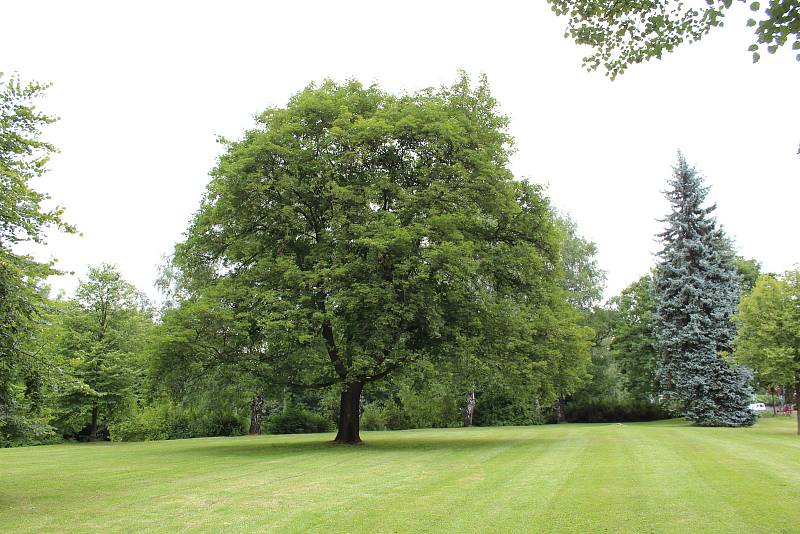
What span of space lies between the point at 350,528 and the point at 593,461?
9173 millimetres

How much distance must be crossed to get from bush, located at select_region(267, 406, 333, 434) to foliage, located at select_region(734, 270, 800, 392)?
81.7 feet

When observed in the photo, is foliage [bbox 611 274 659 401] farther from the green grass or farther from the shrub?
the green grass

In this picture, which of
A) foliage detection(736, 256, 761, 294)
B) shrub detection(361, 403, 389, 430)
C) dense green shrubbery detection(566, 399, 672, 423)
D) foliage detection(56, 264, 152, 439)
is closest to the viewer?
foliage detection(56, 264, 152, 439)

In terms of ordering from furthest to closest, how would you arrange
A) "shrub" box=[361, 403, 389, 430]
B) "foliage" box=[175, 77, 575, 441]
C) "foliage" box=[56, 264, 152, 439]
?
"shrub" box=[361, 403, 389, 430]
"foliage" box=[56, 264, 152, 439]
"foliage" box=[175, 77, 575, 441]

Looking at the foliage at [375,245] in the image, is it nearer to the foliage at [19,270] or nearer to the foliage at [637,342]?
the foliage at [19,270]

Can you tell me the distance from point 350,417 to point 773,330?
1899 centimetres

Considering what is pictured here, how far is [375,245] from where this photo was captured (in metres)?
18.9

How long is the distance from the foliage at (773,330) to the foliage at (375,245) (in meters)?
10.7

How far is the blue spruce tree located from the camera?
3456cm

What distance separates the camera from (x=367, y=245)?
19750 mm

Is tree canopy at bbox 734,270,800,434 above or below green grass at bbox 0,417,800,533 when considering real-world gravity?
above

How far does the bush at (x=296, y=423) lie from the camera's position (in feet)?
128

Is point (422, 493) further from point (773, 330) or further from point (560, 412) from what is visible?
point (560, 412)

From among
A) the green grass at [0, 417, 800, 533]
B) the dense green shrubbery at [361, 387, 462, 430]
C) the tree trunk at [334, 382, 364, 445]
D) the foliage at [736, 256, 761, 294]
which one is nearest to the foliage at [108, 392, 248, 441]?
the dense green shrubbery at [361, 387, 462, 430]
